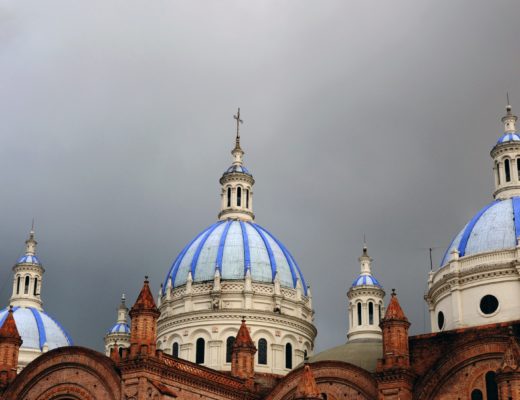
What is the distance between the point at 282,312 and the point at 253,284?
11.3 ft

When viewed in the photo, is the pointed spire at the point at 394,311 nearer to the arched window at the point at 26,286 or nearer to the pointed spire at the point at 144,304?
the pointed spire at the point at 144,304

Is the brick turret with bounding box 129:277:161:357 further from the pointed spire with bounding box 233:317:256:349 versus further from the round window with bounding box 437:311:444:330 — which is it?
the round window with bounding box 437:311:444:330

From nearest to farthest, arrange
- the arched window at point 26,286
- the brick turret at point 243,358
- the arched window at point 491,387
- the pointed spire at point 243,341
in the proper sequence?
the arched window at point 491,387 → the brick turret at point 243,358 → the pointed spire at point 243,341 → the arched window at point 26,286

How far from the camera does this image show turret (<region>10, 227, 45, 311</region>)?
3878 inches

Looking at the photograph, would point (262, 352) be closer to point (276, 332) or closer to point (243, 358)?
point (276, 332)

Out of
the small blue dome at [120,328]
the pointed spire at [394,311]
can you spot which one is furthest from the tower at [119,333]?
the pointed spire at [394,311]

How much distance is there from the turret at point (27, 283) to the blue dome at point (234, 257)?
23.6 metres

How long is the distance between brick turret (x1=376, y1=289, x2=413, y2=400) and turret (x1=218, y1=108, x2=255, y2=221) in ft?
106

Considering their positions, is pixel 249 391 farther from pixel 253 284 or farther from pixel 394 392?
pixel 253 284

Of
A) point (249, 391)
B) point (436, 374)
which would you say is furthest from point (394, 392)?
point (249, 391)

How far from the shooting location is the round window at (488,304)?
62.4 m

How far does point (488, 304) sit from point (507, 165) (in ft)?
45.1

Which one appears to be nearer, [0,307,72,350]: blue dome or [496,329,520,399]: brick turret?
[496,329,520,399]: brick turret

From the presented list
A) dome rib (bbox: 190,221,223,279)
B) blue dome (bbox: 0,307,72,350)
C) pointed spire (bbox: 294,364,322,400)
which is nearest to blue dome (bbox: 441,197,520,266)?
pointed spire (bbox: 294,364,322,400)
